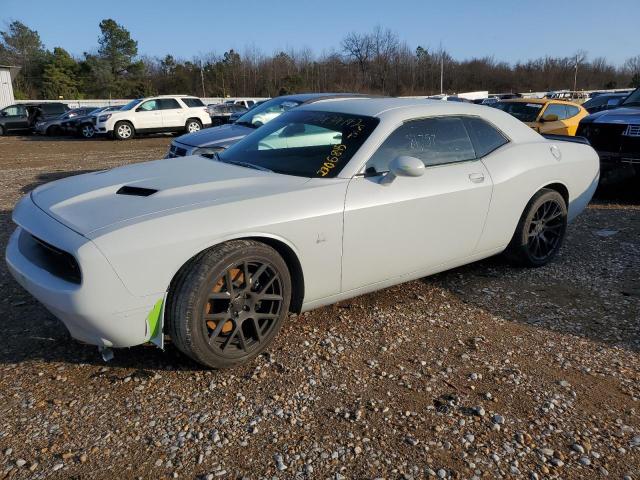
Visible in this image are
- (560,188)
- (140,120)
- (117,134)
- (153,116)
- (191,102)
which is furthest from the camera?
(191,102)

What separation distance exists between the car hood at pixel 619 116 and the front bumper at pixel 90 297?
7260 millimetres

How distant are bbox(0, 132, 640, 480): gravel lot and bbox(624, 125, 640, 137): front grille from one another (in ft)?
13.1

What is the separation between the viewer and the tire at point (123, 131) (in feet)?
65.6

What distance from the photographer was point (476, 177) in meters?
3.88

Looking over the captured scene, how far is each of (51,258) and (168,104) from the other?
63.4ft

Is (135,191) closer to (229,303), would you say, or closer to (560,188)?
(229,303)

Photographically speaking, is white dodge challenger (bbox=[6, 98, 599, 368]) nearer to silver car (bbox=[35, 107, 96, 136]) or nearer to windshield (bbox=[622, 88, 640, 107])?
windshield (bbox=[622, 88, 640, 107])

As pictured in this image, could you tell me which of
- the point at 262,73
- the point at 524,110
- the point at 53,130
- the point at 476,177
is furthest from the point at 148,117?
the point at 262,73

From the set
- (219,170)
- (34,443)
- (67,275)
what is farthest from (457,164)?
(34,443)

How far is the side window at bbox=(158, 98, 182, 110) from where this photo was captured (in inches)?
812

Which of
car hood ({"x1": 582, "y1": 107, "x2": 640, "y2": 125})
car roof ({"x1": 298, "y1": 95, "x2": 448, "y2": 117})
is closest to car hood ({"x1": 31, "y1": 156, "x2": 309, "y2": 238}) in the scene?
car roof ({"x1": 298, "y1": 95, "x2": 448, "y2": 117})

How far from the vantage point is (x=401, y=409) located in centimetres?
264

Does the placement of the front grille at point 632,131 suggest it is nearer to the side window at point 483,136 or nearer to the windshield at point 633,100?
the windshield at point 633,100

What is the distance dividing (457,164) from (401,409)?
78.7 inches
